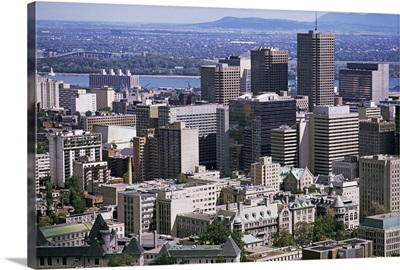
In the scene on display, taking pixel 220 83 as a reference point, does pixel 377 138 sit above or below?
below

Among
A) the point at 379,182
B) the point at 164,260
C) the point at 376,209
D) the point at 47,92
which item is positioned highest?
the point at 47,92

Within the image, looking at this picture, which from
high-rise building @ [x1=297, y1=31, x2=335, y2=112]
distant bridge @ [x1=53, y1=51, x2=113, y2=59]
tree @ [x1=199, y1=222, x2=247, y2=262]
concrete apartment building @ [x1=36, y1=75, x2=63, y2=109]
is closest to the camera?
concrete apartment building @ [x1=36, y1=75, x2=63, y2=109]

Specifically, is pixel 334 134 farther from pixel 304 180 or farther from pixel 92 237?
pixel 92 237

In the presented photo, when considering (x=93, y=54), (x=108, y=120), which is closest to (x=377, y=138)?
(x=108, y=120)

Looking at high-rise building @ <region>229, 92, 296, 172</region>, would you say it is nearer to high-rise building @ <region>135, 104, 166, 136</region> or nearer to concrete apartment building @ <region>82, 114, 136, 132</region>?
high-rise building @ <region>135, 104, 166, 136</region>

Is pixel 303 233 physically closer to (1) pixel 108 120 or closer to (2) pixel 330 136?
(2) pixel 330 136

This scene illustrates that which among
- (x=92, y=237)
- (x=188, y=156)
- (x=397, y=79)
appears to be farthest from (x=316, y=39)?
(x=92, y=237)

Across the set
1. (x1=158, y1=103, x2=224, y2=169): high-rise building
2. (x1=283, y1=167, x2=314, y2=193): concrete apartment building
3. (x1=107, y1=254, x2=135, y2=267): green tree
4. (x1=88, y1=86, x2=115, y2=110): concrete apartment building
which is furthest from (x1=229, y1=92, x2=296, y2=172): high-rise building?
(x1=107, y1=254, x2=135, y2=267): green tree
